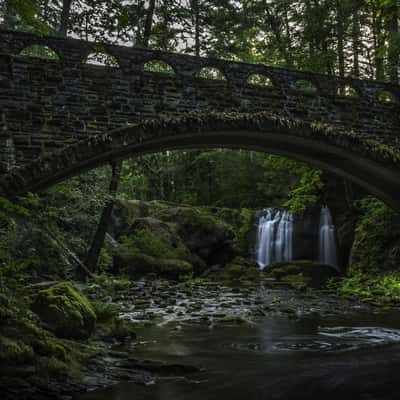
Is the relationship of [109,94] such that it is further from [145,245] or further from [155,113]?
[145,245]

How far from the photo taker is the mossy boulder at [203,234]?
61.5 ft

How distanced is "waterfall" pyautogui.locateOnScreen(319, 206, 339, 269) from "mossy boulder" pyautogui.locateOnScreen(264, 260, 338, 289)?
1.00 m

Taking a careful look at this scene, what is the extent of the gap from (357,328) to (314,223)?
12.6 metres

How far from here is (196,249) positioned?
1873 centimetres

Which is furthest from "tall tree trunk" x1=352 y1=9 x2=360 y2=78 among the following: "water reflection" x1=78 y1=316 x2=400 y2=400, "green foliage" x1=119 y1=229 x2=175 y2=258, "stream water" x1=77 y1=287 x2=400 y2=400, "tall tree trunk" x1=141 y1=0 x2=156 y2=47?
"water reflection" x1=78 y1=316 x2=400 y2=400

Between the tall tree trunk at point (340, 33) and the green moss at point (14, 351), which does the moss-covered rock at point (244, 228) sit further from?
the green moss at point (14, 351)

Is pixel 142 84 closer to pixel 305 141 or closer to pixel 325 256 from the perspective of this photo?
pixel 305 141

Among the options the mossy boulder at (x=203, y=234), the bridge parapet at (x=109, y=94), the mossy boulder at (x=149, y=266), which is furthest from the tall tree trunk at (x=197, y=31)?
the mossy boulder at (x=203, y=234)

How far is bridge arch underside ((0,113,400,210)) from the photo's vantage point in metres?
7.35

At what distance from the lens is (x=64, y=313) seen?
16.4 ft

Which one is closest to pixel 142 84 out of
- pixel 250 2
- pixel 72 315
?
pixel 72 315

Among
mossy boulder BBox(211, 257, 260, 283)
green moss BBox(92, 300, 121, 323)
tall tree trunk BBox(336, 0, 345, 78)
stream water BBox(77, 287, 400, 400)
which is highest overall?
tall tree trunk BBox(336, 0, 345, 78)

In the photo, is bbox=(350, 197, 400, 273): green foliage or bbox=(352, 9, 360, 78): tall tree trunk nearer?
bbox=(350, 197, 400, 273): green foliage

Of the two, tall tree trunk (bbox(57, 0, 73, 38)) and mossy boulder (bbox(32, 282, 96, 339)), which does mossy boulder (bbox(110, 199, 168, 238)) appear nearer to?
tall tree trunk (bbox(57, 0, 73, 38))
